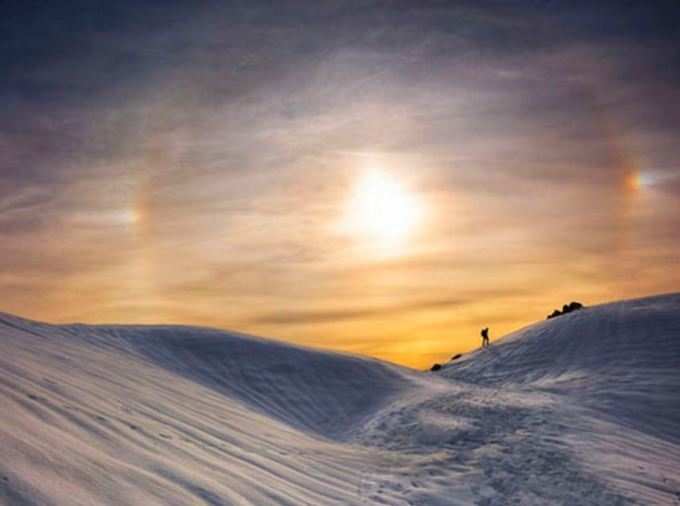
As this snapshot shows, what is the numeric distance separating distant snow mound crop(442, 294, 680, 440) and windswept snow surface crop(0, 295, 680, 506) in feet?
0.36

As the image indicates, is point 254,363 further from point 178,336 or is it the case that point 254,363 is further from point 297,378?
point 178,336

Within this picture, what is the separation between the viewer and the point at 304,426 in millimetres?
14273

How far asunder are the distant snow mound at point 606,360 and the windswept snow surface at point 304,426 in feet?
0.36

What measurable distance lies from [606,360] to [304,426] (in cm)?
1306

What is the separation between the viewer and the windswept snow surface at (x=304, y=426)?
232 inches

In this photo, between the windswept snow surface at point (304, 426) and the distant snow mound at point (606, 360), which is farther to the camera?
the distant snow mound at point (606, 360)

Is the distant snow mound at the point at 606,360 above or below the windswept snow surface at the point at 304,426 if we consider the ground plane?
above

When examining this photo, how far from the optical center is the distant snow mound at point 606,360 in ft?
56.0

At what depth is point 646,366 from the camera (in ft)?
69.2

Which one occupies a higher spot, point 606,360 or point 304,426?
point 606,360

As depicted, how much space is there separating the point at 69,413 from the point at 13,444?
6.06 feet

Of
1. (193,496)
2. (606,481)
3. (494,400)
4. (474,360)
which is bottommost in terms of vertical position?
(193,496)

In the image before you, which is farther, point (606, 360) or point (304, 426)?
point (606, 360)

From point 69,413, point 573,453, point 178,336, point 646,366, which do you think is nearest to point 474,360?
point 646,366
